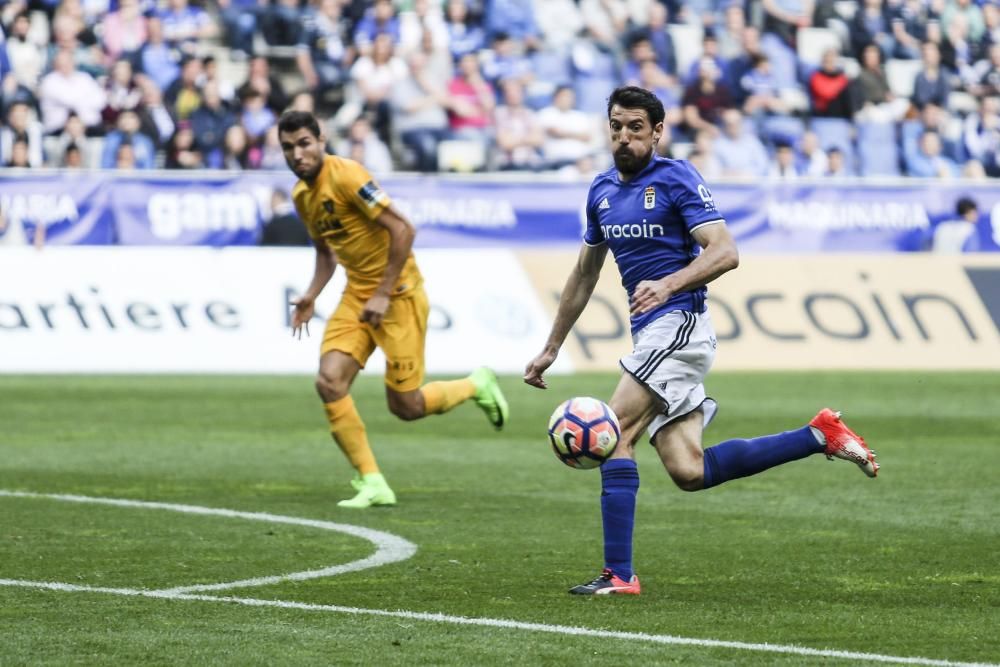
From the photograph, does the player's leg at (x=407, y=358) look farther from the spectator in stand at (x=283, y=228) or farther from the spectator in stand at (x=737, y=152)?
the spectator in stand at (x=737, y=152)

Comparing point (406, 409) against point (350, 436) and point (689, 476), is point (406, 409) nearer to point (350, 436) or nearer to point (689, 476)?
point (350, 436)

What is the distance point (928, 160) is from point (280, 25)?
9235mm

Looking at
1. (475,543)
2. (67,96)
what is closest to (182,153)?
(67,96)

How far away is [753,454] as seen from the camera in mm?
8008

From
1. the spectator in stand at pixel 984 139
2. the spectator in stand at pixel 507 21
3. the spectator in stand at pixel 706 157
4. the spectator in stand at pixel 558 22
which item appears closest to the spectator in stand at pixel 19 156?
the spectator in stand at pixel 507 21

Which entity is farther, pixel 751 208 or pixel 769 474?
pixel 751 208

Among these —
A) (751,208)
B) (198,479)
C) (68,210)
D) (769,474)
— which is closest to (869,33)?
(751,208)

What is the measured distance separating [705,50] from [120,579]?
21.2 m

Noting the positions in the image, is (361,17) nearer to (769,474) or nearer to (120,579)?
(769,474)

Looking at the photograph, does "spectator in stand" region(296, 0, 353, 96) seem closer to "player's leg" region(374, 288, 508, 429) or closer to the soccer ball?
"player's leg" region(374, 288, 508, 429)

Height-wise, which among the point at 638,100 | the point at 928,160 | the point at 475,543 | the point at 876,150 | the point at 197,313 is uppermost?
the point at 638,100

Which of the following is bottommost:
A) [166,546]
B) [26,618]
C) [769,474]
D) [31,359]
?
[31,359]

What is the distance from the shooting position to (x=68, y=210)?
850 inches

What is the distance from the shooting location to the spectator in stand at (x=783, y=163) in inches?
1036
